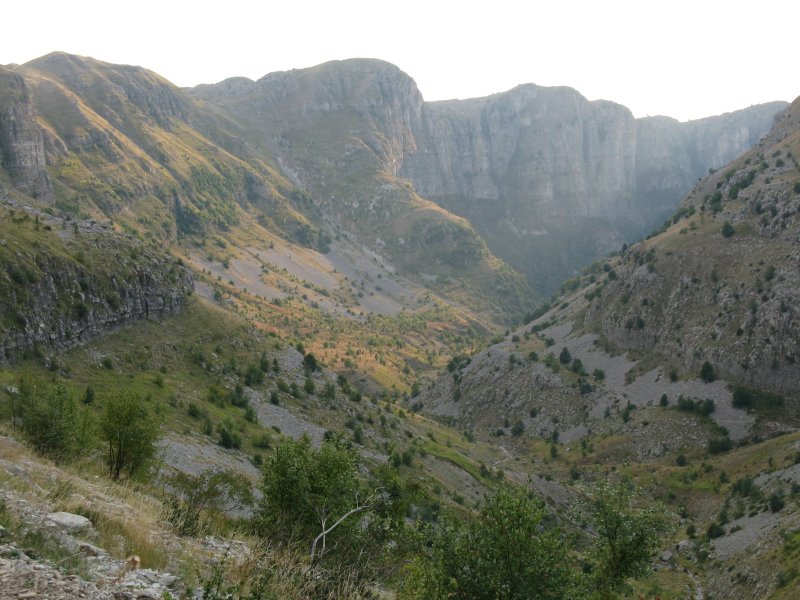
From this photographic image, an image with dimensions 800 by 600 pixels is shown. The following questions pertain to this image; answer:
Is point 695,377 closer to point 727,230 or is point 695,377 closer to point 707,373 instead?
point 707,373

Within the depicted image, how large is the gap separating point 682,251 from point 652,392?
30.3m

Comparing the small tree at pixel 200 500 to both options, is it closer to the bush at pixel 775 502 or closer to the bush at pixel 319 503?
the bush at pixel 319 503

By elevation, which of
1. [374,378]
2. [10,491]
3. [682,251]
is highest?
[682,251]

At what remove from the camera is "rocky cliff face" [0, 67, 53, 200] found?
133 meters

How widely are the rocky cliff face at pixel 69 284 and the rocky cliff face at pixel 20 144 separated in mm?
88008

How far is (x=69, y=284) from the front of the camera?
166ft

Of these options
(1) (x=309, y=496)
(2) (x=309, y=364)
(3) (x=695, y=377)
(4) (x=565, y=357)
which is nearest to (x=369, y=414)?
(2) (x=309, y=364)

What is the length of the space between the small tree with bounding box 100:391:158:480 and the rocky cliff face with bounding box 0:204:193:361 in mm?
21333

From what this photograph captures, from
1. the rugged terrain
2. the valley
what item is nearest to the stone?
the valley

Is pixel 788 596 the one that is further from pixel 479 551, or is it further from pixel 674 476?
pixel 674 476

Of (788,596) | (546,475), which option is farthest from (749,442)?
(788,596)

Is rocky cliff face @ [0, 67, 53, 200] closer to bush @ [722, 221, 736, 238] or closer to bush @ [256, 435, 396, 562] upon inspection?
bush @ [256, 435, 396, 562]

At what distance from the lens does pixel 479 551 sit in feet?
57.8

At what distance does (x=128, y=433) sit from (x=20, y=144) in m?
142
